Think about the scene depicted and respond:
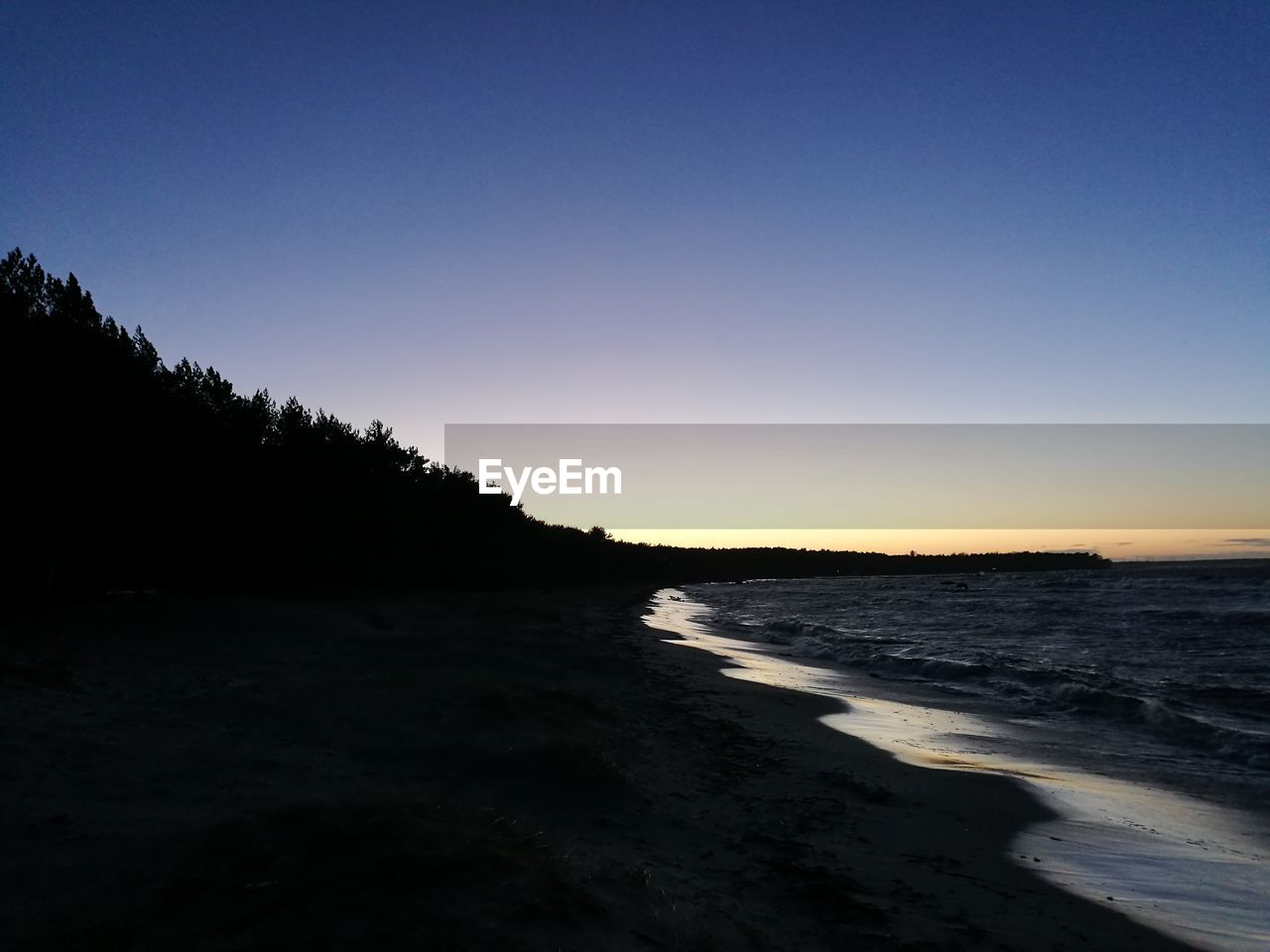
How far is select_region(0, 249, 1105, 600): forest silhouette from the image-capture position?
2127cm

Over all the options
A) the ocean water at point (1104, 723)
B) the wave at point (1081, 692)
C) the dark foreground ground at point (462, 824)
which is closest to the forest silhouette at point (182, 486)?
the dark foreground ground at point (462, 824)

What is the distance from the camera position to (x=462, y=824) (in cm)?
655

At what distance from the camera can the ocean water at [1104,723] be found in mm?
7926

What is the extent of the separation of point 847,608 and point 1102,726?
3901 cm

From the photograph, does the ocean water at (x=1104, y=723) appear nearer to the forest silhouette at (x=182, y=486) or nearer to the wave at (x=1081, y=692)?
the wave at (x=1081, y=692)

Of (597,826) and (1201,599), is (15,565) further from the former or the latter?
(1201,599)

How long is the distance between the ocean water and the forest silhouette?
62.5 ft

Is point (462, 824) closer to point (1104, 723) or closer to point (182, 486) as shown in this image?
point (1104, 723)

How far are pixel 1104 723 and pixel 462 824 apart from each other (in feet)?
Result: 49.9

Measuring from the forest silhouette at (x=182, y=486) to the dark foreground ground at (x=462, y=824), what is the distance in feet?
28.1

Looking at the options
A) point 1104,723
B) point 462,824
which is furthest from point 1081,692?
point 462,824

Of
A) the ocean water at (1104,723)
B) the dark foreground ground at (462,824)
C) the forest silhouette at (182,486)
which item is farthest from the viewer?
the forest silhouette at (182,486)

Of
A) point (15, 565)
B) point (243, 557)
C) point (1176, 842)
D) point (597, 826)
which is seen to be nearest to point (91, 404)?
point (15, 565)

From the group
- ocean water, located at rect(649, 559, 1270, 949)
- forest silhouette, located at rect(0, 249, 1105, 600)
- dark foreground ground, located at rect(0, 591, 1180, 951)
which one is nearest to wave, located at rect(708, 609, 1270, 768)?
ocean water, located at rect(649, 559, 1270, 949)
